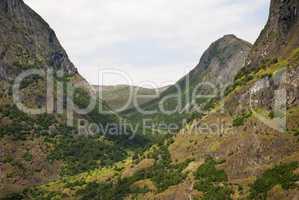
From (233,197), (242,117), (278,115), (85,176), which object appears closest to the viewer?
(233,197)

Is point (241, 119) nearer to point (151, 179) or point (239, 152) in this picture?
point (239, 152)

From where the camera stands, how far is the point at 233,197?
8675 cm

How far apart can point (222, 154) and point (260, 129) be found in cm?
846

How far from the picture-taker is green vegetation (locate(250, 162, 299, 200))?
8169 cm

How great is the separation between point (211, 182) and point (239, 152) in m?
7.87

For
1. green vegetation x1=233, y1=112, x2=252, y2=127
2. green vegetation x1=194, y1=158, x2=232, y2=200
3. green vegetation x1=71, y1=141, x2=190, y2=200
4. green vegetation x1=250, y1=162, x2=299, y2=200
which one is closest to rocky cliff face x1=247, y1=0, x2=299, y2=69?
green vegetation x1=233, y1=112, x2=252, y2=127

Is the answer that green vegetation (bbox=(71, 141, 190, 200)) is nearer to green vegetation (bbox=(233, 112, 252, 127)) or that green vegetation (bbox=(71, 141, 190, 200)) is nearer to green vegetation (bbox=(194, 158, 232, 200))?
green vegetation (bbox=(194, 158, 232, 200))

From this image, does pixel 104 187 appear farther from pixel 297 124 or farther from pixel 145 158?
pixel 297 124

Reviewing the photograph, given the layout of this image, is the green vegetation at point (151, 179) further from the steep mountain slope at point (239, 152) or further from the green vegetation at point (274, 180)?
the green vegetation at point (274, 180)

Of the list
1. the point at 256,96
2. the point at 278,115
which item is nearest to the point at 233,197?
the point at 278,115

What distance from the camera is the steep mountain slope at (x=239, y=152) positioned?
88125mm

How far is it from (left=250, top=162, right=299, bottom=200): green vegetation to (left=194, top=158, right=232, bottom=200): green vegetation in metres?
4.89

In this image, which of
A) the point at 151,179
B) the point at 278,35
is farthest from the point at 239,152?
the point at 278,35

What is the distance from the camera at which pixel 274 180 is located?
276 feet
